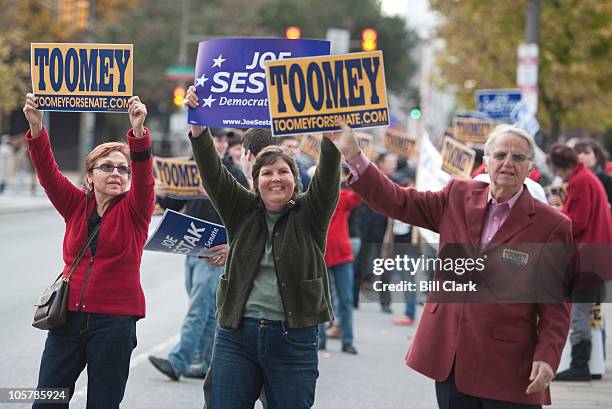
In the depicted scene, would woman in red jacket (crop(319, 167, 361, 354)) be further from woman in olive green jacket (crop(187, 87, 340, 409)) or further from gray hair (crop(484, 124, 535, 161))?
gray hair (crop(484, 124, 535, 161))

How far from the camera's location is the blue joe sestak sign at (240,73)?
557 cm

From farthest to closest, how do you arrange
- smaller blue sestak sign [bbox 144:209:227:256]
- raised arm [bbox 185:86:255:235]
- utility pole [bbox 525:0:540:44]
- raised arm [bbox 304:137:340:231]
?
utility pole [bbox 525:0:540:44], smaller blue sestak sign [bbox 144:209:227:256], raised arm [bbox 185:86:255:235], raised arm [bbox 304:137:340:231]

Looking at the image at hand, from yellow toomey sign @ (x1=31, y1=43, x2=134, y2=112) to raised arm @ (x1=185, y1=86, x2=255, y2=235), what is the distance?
93 cm

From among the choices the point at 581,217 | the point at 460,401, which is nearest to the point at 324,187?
the point at 460,401

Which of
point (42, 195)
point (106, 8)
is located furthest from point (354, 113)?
point (106, 8)

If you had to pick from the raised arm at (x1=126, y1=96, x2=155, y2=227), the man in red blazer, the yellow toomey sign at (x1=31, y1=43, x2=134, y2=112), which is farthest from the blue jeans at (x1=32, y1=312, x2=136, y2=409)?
the man in red blazer

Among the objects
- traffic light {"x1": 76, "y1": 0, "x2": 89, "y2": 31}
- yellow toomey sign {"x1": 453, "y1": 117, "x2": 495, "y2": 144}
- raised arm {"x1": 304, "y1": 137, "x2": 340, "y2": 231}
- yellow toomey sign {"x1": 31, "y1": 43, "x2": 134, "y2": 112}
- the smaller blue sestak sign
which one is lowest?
the smaller blue sestak sign

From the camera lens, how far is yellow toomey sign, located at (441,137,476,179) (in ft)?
30.9

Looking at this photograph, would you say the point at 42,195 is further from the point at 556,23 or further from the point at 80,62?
the point at 80,62

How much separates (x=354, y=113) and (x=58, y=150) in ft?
175

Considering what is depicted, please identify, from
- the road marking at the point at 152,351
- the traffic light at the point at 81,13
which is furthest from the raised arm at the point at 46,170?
the traffic light at the point at 81,13

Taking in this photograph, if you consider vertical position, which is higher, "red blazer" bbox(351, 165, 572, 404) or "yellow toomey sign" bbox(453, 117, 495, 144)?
"yellow toomey sign" bbox(453, 117, 495, 144)

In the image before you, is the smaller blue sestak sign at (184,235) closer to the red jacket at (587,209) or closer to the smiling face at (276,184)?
the smiling face at (276,184)

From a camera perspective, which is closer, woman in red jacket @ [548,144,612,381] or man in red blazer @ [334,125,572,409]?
man in red blazer @ [334,125,572,409]
